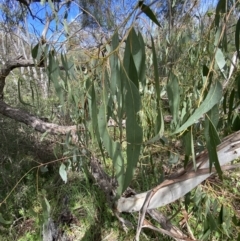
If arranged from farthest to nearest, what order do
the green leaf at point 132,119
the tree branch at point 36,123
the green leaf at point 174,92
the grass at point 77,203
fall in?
the tree branch at point 36,123, the grass at point 77,203, the green leaf at point 174,92, the green leaf at point 132,119

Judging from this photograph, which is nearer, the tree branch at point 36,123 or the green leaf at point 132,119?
the green leaf at point 132,119

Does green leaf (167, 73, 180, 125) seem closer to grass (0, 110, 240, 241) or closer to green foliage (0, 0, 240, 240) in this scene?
green foliage (0, 0, 240, 240)

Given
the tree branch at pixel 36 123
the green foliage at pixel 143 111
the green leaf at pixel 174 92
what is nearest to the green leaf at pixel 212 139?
the green foliage at pixel 143 111

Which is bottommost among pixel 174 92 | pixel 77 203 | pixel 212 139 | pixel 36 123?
pixel 77 203

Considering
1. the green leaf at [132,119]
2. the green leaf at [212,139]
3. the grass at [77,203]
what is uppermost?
the green leaf at [132,119]

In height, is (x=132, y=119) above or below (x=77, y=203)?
above

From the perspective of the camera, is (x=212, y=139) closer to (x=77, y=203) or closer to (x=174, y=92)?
(x=174, y=92)

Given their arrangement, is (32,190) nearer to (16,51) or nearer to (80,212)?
(80,212)

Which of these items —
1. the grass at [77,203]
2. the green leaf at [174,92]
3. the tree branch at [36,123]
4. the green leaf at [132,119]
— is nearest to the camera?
the green leaf at [132,119]

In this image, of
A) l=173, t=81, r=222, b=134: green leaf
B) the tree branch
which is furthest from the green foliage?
the tree branch

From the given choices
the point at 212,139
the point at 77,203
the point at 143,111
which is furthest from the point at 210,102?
the point at 77,203

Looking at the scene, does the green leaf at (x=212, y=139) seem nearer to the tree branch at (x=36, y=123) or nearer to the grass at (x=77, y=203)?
the grass at (x=77, y=203)

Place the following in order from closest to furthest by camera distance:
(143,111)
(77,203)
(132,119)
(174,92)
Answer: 1. (132,119)
2. (174,92)
3. (143,111)
4. (77,203)

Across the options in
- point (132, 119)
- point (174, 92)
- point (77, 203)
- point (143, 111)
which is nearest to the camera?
point (132, 119)
